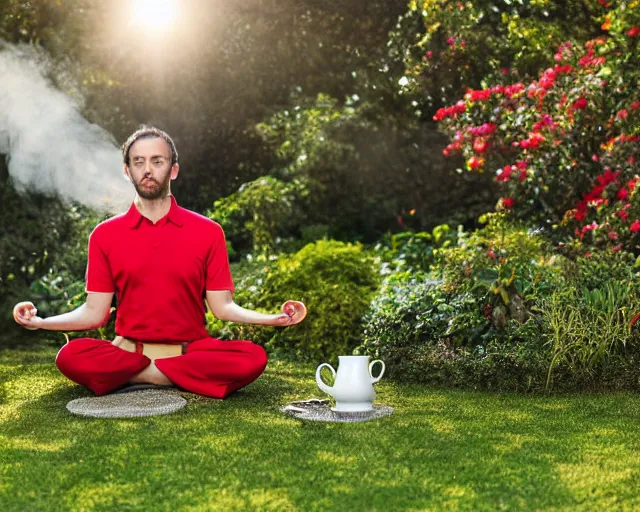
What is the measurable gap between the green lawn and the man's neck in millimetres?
1039

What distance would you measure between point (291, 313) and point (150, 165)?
1.14 m

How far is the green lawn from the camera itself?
11.1 ft

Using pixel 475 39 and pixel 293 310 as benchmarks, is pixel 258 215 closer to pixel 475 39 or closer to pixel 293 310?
pixel 475 39

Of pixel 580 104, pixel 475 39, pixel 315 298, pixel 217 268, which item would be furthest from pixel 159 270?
pixel 475 39

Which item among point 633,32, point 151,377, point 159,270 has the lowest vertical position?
point 151,377

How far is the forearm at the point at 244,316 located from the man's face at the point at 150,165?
0.73m

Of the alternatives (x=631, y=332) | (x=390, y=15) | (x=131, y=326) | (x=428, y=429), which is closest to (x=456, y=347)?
(x=631, y=332)

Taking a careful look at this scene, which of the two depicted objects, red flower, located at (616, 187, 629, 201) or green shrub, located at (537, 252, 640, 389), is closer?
green shrub, located at (537, 252, 640, 389)

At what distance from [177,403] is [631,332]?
2641 mm

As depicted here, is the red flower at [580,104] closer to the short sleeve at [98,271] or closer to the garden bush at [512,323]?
the garden bush at [512,323]

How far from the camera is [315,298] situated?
694 cm

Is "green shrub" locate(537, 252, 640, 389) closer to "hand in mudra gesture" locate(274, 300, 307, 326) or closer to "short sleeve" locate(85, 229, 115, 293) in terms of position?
"hand in mudra gesture" locate(274, 300, 307, 326)

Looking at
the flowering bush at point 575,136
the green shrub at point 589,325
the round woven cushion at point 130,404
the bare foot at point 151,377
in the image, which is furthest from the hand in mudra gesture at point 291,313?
the flowering bush at point 575,136

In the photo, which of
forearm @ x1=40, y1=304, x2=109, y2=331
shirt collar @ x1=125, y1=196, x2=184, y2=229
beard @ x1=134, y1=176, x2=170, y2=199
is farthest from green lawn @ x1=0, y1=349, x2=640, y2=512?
beard @ x1=134, y1=176, x2=170, y2=199
